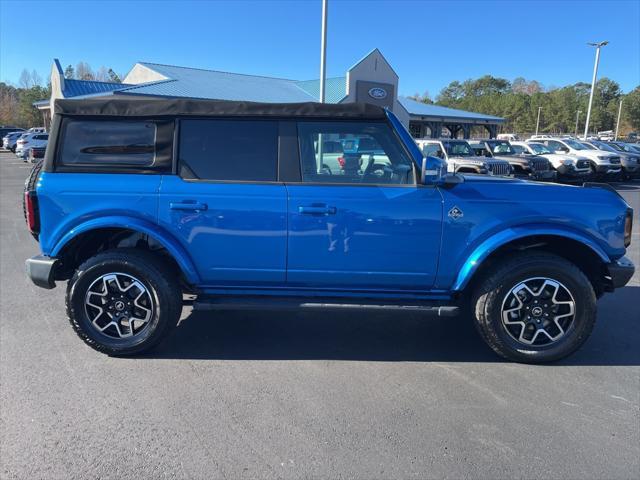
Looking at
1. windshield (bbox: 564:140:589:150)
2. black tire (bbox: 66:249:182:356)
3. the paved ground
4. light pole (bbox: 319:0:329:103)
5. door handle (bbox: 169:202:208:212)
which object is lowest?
the paved ground

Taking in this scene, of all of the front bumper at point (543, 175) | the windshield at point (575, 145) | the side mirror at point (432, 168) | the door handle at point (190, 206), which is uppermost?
the windshield at point (575, 145)

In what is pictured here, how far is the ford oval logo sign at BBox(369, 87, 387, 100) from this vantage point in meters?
34.8

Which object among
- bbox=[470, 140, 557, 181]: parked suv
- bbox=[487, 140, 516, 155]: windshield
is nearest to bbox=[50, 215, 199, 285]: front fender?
bbox=[470, 140, 557, 181]: parked suv

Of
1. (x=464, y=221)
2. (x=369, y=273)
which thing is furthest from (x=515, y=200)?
(x=369, y=273)

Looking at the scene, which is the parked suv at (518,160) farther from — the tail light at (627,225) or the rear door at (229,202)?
the rear door at (229,202)

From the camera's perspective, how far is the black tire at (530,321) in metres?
3.63

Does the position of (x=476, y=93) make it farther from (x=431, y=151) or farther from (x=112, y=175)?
(x=112, y=175)

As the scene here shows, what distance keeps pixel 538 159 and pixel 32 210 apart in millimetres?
16605

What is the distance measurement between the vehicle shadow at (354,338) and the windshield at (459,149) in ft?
37.7

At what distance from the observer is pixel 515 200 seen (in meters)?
3.63

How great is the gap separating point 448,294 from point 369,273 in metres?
0.68

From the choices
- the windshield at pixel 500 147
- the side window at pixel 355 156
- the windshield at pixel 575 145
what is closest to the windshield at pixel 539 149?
the windshield at pixel 575 145

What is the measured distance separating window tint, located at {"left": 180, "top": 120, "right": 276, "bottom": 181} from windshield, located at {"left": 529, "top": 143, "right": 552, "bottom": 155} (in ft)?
63.7

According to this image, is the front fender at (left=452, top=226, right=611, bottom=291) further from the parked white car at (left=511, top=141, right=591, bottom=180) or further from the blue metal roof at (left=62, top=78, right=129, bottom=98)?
the blue metal roof at (left=62, top=78, right=129, bottom=98)
